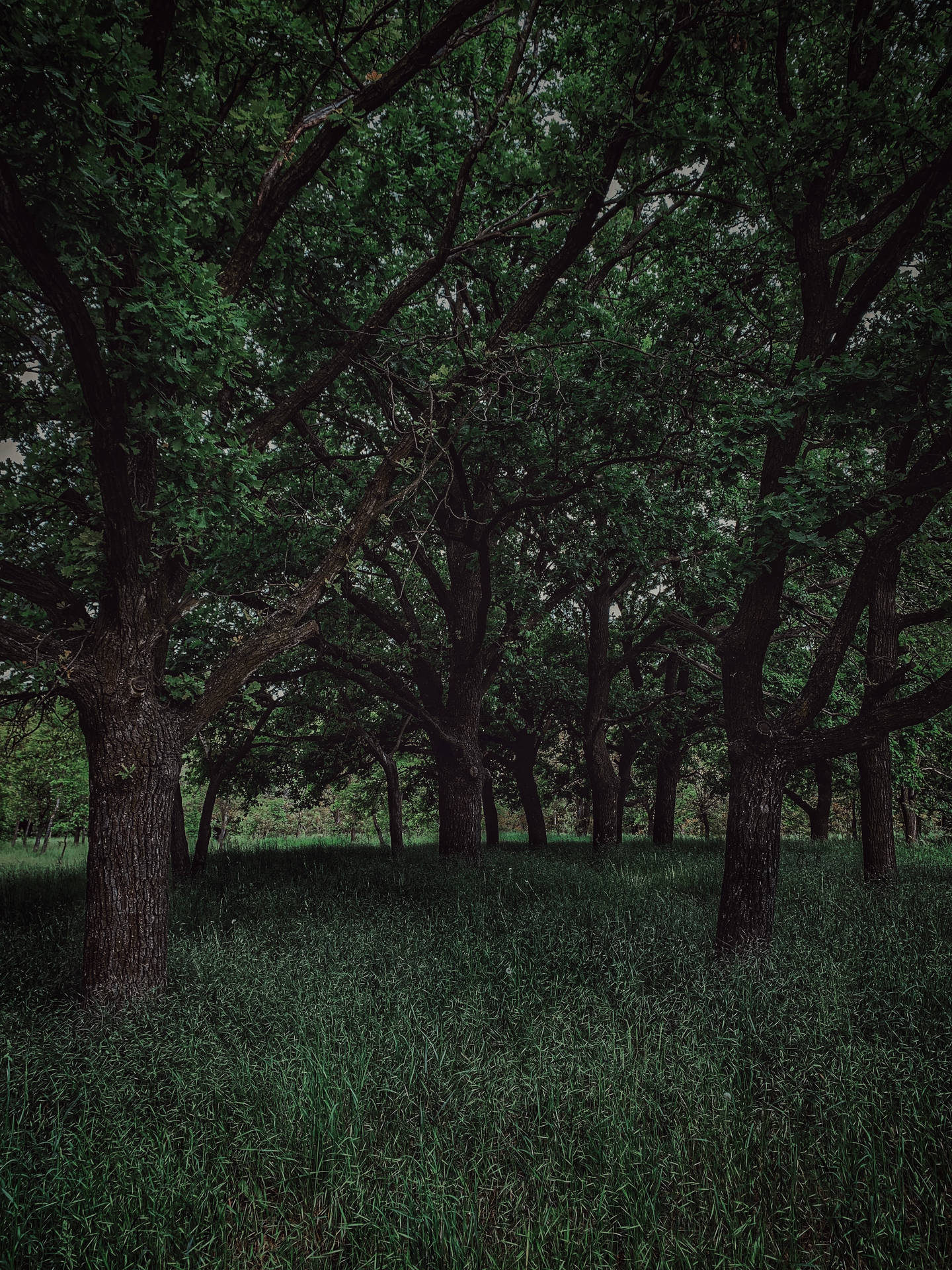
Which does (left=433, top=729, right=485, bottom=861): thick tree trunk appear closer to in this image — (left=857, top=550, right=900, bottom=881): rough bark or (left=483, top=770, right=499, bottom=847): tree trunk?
(left=857, top=550, right=900, bottom=881): rough bark

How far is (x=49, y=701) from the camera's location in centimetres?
680

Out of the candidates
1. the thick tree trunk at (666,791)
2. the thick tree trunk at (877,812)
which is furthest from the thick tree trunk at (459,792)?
the thick tree trunk at (666,791)

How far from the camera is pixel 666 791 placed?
19297mm

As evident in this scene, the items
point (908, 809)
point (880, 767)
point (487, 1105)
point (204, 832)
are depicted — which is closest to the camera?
point (487, 1105)

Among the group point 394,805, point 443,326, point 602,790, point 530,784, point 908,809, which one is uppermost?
point 443,326

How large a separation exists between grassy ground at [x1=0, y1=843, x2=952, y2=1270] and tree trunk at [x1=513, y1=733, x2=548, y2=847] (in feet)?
42.6

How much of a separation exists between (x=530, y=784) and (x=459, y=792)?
9013mm

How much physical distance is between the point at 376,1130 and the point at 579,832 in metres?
32.4

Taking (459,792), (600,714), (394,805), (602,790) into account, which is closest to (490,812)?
(394,805)

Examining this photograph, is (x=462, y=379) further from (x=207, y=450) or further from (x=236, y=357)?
(x=207, y=450)

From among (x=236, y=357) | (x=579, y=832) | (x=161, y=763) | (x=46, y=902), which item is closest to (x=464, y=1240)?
(x=161, y=763)

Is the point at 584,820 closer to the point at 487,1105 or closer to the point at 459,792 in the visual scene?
the point at 459,792

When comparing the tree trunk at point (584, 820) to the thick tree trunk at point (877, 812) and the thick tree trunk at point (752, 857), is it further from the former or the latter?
the thick tree trunk at point (752, 857)

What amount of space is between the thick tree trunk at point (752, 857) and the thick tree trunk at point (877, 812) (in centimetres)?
467
